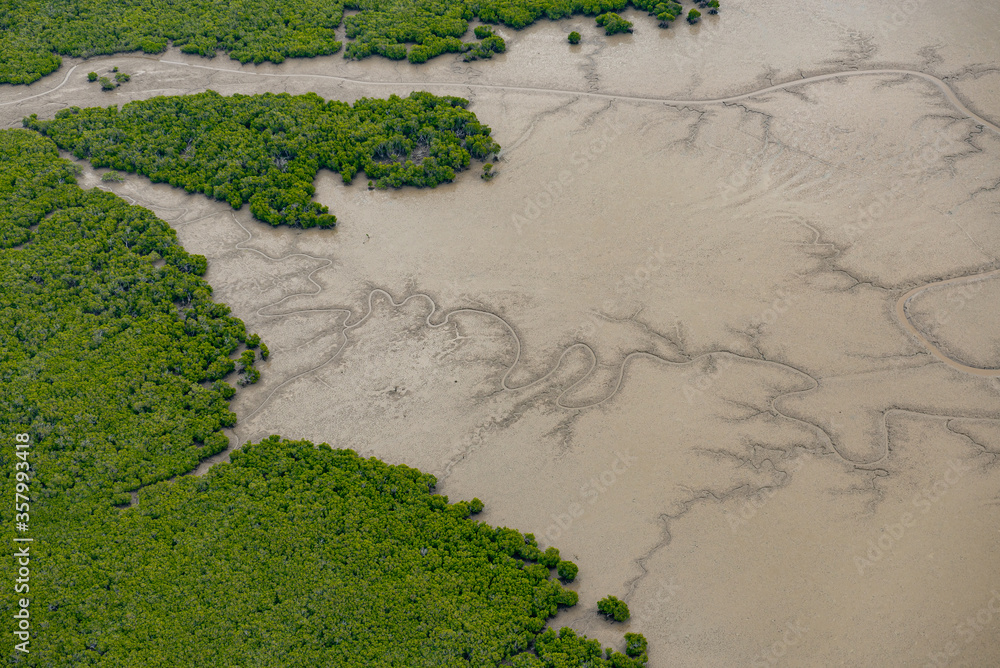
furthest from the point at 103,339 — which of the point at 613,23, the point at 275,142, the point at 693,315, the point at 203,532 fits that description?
the point at 613,23

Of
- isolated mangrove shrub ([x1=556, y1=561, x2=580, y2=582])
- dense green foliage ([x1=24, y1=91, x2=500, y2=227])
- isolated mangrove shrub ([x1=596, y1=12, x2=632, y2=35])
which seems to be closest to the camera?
isolated mangrove shrub ([x1=556, y1=561, x2=580, y2=582])

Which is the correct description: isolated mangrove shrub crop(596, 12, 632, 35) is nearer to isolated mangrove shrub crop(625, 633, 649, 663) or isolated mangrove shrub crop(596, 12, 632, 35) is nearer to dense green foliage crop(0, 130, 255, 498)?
dense green foliage crop(0, 130, 255, 498)

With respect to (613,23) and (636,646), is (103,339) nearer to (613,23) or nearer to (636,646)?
(636,646)

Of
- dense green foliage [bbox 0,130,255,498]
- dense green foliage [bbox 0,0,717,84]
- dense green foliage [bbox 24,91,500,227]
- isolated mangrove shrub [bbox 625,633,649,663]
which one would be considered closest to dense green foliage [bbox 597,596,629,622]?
isolated mangrove shrub [bbox 625,633,649,663]

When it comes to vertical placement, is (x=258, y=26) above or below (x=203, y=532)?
above

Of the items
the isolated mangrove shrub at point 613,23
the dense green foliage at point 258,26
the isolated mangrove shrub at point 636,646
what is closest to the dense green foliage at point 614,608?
the isolated mangrove shrub at point 636,646
